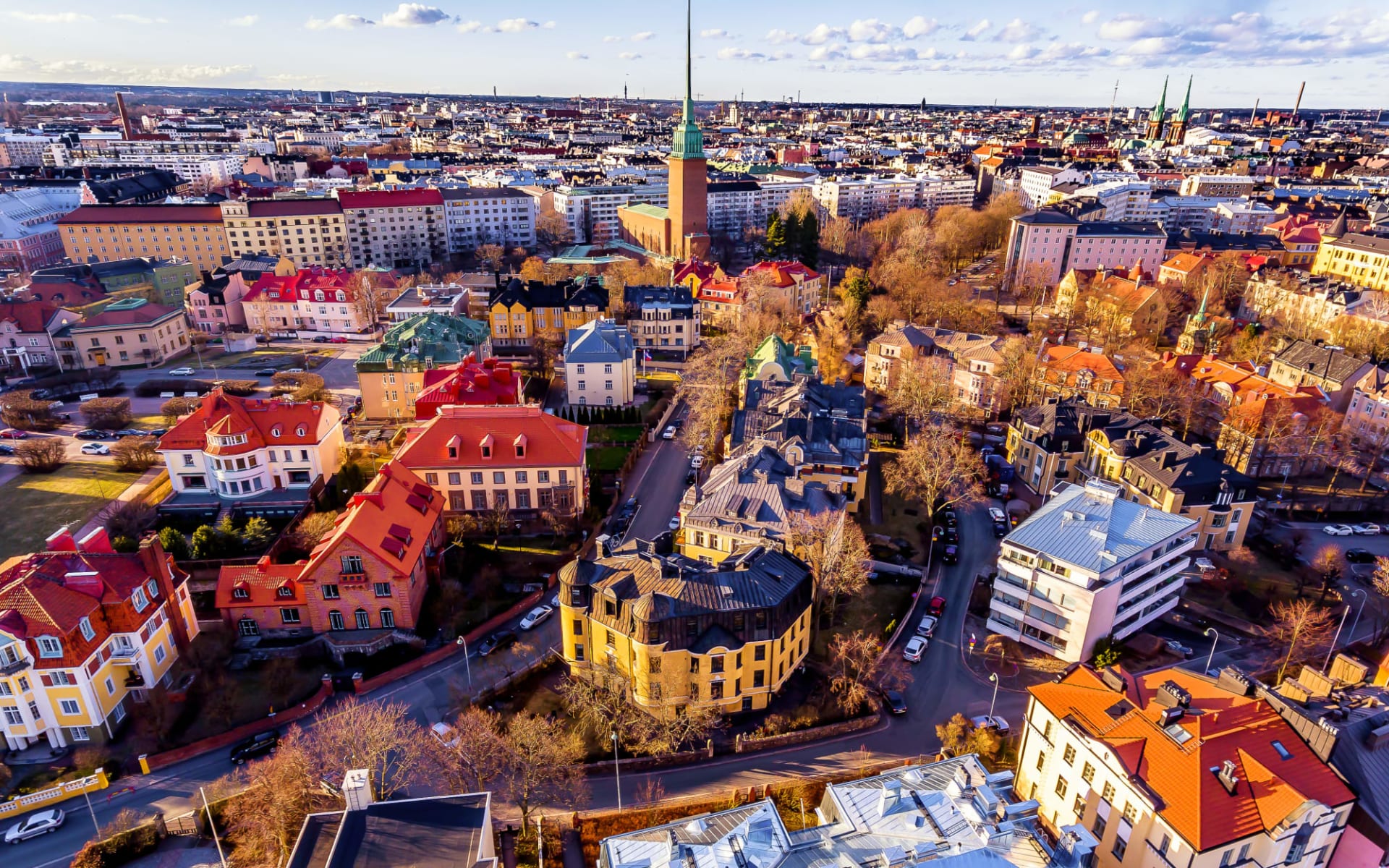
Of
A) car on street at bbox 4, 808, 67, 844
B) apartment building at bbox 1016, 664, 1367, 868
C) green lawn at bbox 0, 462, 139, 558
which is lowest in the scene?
Answer: car on street at bbox 4, 808, 67, 844

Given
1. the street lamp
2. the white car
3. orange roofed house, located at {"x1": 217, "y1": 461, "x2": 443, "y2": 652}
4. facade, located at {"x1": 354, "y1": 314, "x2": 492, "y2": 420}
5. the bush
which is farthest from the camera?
facade, located at {"x1": 354, "y1": 314, "x2": 492, "y2": 420}

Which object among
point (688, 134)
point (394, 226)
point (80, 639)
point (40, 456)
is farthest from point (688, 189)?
point (80, 639)

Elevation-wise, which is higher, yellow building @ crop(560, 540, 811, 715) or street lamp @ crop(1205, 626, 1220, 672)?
yellow building @ crop(560, 540, 811, 715)

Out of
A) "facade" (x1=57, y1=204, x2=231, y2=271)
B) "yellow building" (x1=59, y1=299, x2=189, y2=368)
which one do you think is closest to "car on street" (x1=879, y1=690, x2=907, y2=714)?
"yellow building" (x1=59, y1=299, x2=189, y2=368)

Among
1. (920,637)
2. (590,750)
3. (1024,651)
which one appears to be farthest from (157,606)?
(1024,651)

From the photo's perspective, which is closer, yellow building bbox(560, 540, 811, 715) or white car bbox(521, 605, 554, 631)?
yellow building bbox(560, 540, 811, 715)

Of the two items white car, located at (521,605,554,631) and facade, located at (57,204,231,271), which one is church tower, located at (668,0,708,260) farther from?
white car, located at (521,605,554,631)

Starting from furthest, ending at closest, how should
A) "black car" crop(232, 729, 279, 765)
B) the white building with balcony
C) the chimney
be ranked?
the white building with balcony < "black car" crop(232, 729, 279, 765) < the chimney

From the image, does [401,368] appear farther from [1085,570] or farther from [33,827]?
[1085,570]
